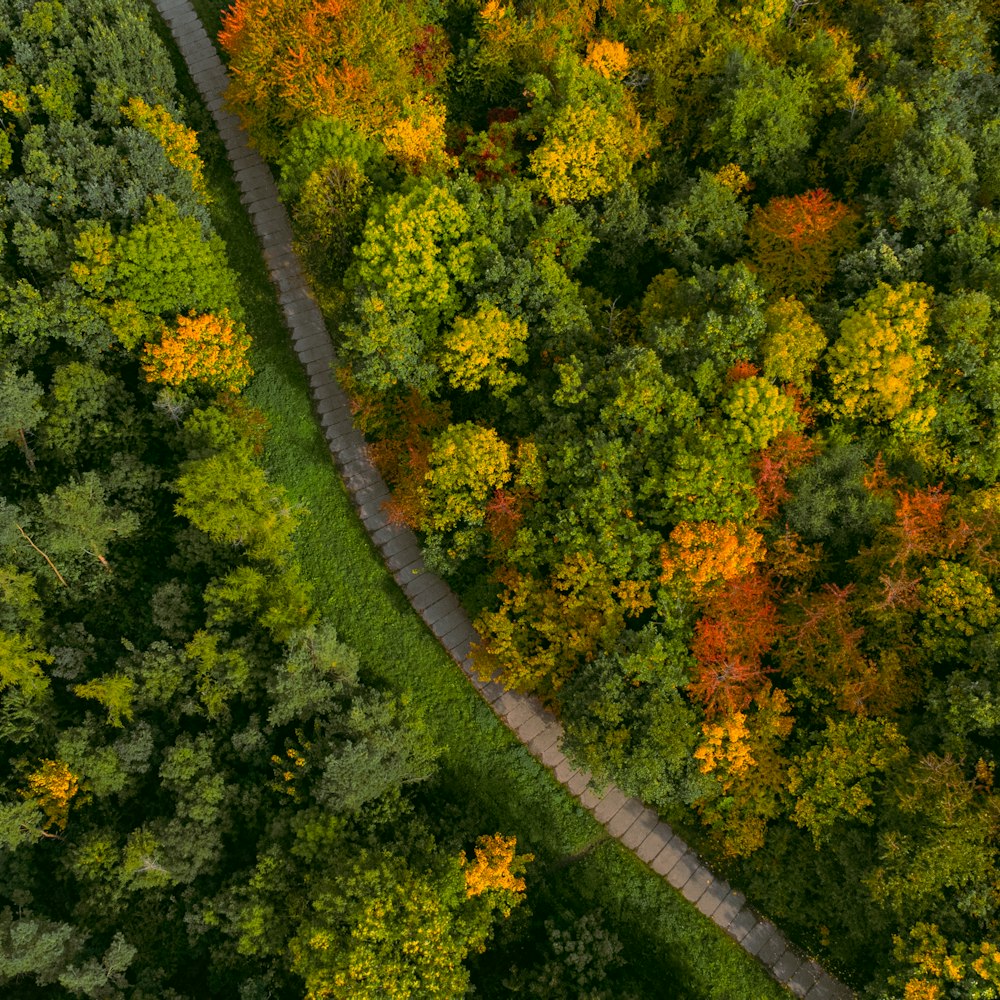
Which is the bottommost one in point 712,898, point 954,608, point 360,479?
point 712,898

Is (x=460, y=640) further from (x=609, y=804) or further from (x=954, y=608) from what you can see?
(x=954, y=608)

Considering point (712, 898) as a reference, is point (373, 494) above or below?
above

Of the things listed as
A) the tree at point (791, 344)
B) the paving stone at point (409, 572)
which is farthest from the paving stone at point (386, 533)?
the tree at point (791, 344)

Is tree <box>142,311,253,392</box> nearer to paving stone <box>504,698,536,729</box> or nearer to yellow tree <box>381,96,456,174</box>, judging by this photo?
yellow tree <box>381,96,456,174</box>

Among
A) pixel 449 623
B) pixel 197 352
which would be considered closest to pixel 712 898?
pixel 449 623

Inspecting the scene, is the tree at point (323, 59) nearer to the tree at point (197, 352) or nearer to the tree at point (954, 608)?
the tree at point (197, 352)

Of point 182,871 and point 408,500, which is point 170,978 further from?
point 408,500
